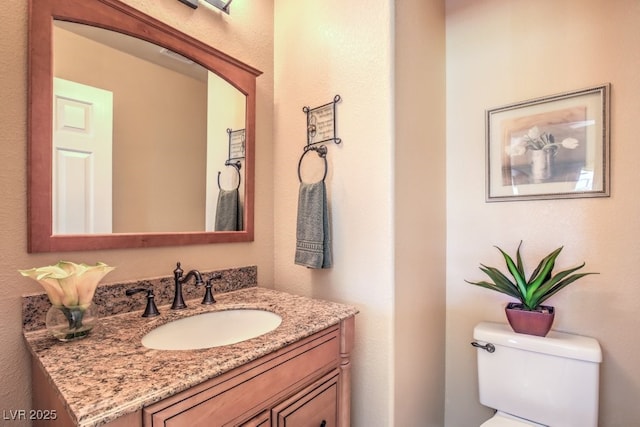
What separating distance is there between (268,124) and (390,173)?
719 millimetres

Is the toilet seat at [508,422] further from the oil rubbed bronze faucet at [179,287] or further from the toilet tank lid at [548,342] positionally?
the oil rubbed bronze faucet at [179,287]

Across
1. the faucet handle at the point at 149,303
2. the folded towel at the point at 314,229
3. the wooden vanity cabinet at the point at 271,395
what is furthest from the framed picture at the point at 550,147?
the faucet handle at the point at 149,303

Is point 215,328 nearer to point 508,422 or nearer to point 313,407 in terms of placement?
point 313,407

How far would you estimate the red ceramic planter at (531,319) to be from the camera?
119cm

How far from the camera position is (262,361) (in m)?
0.74

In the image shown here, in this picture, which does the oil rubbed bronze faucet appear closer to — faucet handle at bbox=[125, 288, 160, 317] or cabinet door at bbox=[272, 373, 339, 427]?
faucet handle at bbox=[125, 288, 160, 317]

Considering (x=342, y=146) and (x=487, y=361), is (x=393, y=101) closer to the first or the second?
(x=342, y=146)

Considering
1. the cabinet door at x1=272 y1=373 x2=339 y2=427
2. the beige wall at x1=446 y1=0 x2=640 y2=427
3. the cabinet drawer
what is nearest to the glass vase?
the cabinet drawer

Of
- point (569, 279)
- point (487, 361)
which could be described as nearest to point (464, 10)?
point (569, 279)

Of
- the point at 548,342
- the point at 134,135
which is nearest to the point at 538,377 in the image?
the point at 548,342

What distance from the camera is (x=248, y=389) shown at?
2.34 ft

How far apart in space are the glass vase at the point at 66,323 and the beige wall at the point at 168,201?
169mm

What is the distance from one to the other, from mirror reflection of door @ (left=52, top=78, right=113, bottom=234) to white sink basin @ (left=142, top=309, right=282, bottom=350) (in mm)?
406

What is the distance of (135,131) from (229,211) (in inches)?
18.9
